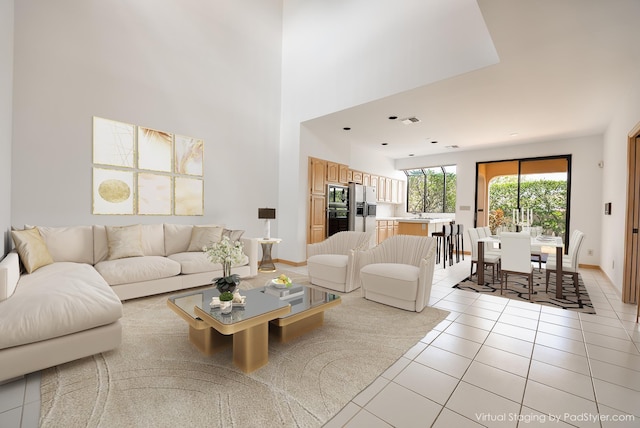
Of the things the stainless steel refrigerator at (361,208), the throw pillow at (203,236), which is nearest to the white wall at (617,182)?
the stainless steel refrigerator at (361,208)

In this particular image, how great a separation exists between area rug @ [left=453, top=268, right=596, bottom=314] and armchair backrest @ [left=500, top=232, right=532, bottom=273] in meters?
0.38

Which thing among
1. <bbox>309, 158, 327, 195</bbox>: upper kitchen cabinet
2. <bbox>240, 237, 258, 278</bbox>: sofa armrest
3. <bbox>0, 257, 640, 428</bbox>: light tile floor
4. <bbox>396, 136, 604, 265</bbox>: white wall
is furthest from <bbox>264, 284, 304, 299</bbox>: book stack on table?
<bbox>396, 136, 604, 265</bbox>: white wall

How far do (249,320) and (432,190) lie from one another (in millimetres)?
8374

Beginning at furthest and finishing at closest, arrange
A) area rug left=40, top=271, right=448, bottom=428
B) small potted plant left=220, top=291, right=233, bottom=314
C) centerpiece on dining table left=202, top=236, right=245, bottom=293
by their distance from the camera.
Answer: centerpiece on dining table left=202, top=236, right=245, bottom=293, small potted plant left=220, top=291, right=233, bottom=314, area rug left=40, top=271, right=448, bottom=428

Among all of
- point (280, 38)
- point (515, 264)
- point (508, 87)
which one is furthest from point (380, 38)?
point (515, 264)

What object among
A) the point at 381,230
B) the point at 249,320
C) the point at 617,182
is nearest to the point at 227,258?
the point at 249,320

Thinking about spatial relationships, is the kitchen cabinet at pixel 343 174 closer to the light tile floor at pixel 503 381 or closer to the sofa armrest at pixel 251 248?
the sofa armrest at pixel 251 248

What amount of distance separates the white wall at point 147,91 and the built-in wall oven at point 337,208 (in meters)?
1.27

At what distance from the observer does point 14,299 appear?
1.98 meters

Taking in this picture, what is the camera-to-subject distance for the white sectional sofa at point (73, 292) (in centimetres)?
183

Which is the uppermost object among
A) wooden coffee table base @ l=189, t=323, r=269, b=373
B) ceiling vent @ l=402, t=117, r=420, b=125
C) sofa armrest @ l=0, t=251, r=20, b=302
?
ceiling vent @ l=402, t=117, r=420, b=125

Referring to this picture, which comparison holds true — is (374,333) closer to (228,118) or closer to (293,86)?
(228,118)

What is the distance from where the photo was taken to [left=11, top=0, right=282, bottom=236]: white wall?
3459 millimetres

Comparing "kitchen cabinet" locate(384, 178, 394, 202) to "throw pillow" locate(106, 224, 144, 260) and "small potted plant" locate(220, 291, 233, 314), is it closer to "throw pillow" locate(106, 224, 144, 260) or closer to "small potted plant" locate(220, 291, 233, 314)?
"throw pillow" locate(106, 224, 144, 260)
